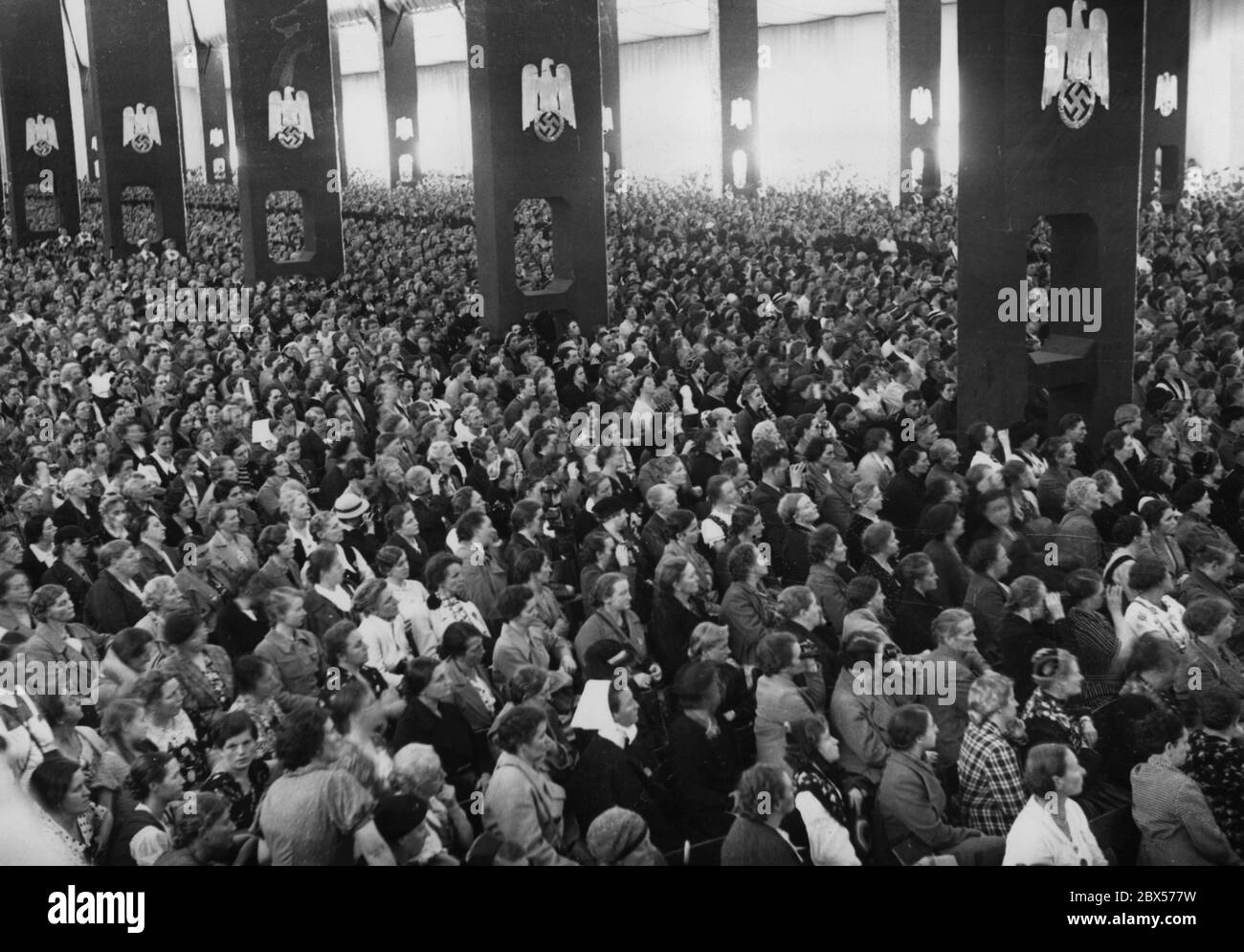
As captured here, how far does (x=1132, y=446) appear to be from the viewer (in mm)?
10250

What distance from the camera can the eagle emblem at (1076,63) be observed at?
41.6 ft

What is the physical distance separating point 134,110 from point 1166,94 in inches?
750

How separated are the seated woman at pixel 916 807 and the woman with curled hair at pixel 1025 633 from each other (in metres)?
1.30

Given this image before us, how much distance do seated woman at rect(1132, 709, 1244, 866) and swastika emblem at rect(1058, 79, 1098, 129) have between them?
8.39 metres

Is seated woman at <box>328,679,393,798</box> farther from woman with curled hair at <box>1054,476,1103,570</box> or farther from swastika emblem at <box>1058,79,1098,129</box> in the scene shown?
swastika emblem at <box>1058,79,1098,129</box>

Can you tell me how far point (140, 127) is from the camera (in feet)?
94.0

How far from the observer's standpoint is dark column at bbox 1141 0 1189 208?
86.4ft

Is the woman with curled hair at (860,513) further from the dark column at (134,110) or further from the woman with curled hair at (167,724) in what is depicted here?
the dark column at (134,110)

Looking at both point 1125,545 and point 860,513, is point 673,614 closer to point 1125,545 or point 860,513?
point 860,513

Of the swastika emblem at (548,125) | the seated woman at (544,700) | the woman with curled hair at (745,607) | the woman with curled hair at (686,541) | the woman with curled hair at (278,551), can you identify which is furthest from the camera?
the swastika emblem at (548,125)

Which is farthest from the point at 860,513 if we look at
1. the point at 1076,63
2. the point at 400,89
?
the point at 400,89

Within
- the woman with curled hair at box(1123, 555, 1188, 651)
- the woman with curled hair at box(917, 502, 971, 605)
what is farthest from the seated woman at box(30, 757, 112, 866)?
the woman with curled hair at box(1123, 555, 1188, 651)

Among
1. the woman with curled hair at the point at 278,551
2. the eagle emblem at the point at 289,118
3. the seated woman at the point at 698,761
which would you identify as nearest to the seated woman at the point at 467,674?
the seated woman at the point at 698,761
